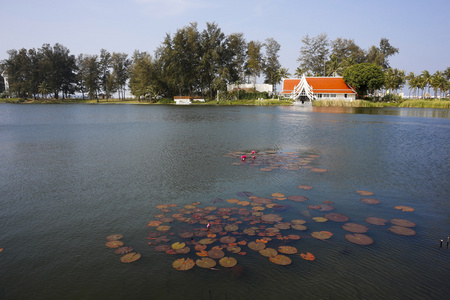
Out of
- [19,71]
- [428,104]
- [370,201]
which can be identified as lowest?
[370,201]

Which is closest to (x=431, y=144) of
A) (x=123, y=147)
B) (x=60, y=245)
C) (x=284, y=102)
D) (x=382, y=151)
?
(x=382, y=151)

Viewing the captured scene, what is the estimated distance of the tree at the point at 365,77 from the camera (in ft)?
249

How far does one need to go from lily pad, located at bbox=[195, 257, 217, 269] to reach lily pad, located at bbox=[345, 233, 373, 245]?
134 inches

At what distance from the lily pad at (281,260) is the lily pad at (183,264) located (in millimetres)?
1669

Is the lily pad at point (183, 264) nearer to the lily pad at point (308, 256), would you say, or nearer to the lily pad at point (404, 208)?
the lily pad at point (308, 256)

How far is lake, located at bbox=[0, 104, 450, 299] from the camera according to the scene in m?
5.59

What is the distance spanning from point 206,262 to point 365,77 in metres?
81.5

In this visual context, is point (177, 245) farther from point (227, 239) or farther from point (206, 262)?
point (227, 239)

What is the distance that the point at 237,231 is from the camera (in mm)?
7484

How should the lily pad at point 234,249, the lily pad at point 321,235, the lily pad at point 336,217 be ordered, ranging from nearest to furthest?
the lily pad at point 234,249, the lily pad at point 321,235, the lily pad at point 336,217

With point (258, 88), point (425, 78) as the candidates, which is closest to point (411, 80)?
point (425, 78)

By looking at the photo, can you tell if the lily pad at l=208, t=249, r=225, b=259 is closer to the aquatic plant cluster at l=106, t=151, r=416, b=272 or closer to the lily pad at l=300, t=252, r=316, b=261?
the aquatic plant cluster at l=106, t=151, r=416, b=272

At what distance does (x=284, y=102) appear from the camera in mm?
87250

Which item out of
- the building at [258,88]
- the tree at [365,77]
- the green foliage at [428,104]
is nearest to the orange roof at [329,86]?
the tree at [365,77]
